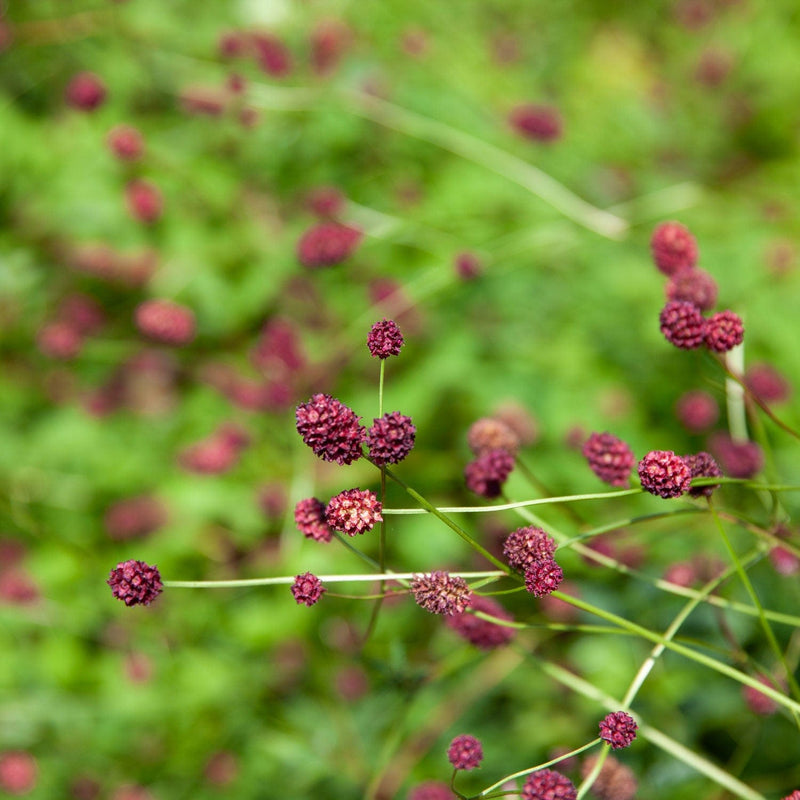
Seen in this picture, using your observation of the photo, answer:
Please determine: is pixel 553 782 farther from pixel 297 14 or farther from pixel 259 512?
pixel 297 14

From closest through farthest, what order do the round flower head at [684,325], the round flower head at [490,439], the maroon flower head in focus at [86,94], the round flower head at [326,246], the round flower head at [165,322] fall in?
the round flower head at [684,325] < the round flower head at [490,439] < the round flower head at [326,246] < the round flower head at [165,322] < the maroon flower head in focus at [86,94]

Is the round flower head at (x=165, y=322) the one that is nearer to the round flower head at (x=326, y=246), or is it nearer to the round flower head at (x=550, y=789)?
the round flower head at (x=326, y=246)

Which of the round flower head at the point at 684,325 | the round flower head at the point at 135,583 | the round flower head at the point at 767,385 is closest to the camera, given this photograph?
the round flower head at the point at 135,583

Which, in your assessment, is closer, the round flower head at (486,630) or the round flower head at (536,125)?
the round flower head at (486,630)

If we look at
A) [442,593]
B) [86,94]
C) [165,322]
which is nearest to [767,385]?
[442,593]

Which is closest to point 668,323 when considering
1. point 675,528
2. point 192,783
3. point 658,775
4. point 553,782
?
point 553,782

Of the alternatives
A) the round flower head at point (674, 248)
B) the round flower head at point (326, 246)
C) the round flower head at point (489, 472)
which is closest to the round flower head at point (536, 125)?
the round flower head at point (326, 246)
